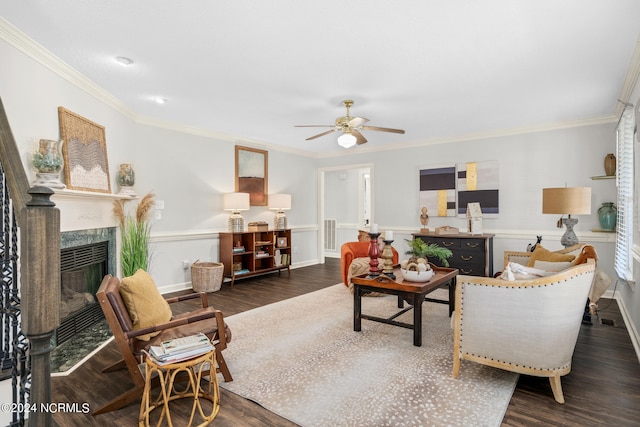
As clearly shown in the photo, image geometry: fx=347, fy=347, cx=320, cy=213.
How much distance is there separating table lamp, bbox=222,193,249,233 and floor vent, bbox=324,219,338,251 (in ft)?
11.9

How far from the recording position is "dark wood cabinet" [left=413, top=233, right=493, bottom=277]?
17.2 ft

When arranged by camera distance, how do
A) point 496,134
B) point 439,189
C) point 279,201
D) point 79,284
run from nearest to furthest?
point 79,284 < point 496,134 < point 439,189 < point 279,201

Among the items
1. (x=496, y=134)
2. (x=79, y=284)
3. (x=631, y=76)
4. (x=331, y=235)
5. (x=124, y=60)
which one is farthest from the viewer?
(x=331, y=235)

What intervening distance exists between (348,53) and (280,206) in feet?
12.7

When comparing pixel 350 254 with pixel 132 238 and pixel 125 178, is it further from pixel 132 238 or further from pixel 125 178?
pixel 125 178

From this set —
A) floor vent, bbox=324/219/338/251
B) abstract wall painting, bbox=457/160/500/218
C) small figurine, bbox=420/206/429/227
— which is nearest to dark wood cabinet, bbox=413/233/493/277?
small figurine, bbox=420/206/429/227

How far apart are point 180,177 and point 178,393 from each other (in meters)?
3.68

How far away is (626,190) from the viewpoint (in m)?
3.71

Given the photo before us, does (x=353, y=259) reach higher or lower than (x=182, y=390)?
higher

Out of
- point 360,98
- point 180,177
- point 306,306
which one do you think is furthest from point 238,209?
point 360,98

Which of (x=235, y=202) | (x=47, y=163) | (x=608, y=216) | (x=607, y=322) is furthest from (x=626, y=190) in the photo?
(x=47, y=163)

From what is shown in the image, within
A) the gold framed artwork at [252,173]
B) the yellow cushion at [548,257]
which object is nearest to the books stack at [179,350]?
the yellow cushion at [548,257]

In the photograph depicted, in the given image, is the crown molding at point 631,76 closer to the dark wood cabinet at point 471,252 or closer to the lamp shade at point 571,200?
the lamp shade at point 571,200

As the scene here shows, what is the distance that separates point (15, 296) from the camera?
4.46 ft
